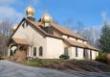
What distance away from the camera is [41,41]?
44.5 meters

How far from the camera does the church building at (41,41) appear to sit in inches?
1740

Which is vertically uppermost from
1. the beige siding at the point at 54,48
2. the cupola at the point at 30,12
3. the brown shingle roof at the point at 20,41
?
the cupola at the point at 30,12

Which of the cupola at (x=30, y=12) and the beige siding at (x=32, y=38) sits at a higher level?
the cupola at (x=30, y=12)

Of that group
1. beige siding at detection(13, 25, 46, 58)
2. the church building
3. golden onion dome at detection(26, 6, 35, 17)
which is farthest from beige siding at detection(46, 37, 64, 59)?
golden onion dome at detection(26, 6, 35, 17)

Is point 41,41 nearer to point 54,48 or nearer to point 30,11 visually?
point 54,48

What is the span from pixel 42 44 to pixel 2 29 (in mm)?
28449

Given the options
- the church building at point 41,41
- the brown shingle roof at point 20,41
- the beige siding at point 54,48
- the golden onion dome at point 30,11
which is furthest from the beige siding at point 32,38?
the golden onion dome at point 30,11

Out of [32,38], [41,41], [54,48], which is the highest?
[32,38]

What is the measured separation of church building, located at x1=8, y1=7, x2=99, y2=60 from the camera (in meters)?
44.2

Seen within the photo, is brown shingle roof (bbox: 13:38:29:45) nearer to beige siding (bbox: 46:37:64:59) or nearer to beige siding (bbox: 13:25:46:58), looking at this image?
beige siding (bbox: 13:25:46:58)

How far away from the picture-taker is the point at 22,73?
12875 millimetres

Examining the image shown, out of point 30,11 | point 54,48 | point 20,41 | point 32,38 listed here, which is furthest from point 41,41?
point 30,11

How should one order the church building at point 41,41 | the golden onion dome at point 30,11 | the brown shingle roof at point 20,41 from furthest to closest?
the golden onion dome at point 30,11
the church building at point 41,41
the brown shingle roof at point 20,41

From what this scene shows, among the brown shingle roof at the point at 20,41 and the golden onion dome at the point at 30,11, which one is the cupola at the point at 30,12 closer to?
the golden onion dome at the point at 30,11
